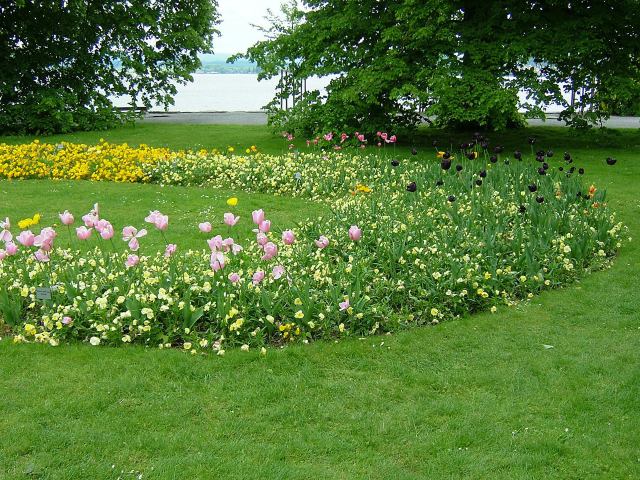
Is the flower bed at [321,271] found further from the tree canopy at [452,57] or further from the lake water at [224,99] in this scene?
the lake water at [224,99]

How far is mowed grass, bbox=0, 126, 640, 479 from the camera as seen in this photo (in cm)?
320

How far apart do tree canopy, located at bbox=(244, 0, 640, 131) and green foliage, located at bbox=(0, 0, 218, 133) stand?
5.91 meters

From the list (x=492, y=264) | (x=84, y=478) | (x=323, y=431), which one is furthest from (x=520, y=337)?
(x=84, y=478)

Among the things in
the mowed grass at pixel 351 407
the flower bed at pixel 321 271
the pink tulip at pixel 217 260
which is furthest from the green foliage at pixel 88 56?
the mowed grass at pixel 351 407

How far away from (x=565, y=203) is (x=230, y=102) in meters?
23.3

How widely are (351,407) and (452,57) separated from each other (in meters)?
9.68

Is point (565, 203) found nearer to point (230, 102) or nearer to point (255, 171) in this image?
point (255, 171)

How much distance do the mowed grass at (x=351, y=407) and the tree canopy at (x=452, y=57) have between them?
7.51 metres

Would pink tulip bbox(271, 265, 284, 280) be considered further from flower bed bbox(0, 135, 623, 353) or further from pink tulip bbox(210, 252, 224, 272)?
pink tulip bbox(210, 252, 224, 272)

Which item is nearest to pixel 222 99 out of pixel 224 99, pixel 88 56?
pixel 224 99

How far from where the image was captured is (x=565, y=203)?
266 inches

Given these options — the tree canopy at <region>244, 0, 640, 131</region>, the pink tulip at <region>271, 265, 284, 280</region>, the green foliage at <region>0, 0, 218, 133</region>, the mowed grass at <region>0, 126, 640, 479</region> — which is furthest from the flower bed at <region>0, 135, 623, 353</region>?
the green foliage at <region>0, 0, 218, 133</region>

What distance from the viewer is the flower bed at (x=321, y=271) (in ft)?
14.9

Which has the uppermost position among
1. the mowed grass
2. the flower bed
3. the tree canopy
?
the tree canopy
